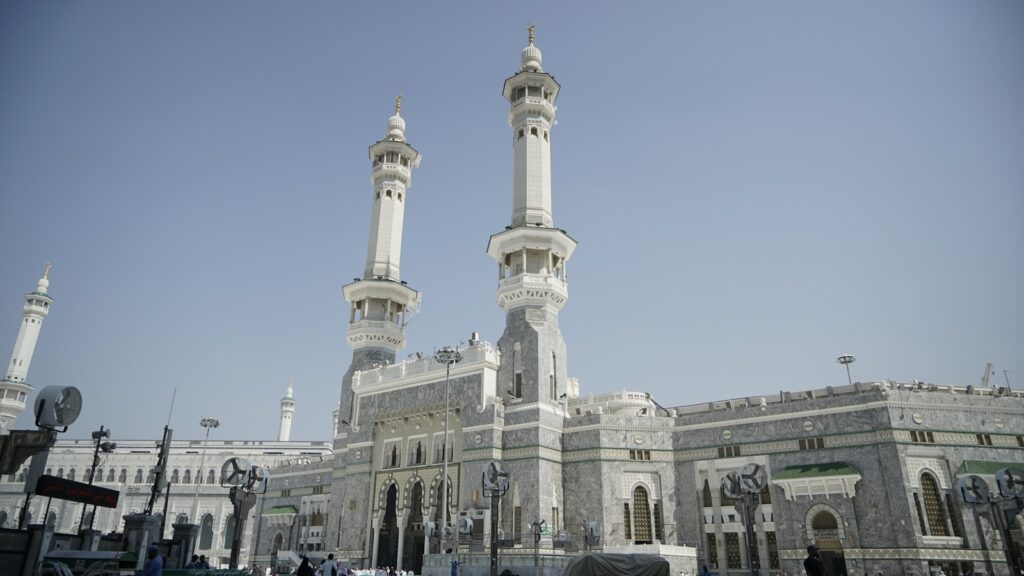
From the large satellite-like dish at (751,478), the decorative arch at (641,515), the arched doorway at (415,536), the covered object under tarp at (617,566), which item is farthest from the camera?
the arched doorway at (415,536)

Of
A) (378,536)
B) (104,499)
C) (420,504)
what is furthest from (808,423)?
(104,499)

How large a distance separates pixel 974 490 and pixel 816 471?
9234 mm

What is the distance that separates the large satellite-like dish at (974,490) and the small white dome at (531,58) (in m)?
33.6

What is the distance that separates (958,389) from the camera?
30703 mm

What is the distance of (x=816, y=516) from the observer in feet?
97.7

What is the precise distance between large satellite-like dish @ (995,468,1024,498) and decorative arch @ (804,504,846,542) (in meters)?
9.61

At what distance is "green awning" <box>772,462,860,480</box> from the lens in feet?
96.5

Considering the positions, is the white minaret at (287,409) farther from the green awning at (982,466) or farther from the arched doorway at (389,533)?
the green awning at (982,466)

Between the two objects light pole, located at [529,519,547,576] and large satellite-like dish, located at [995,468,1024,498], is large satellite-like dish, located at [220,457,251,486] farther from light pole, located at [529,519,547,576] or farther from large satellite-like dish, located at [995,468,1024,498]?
large satellite-like dish, located at [995,468,1024,498]

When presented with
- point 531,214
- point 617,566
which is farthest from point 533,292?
point 617,566

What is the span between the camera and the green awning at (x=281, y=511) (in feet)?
148

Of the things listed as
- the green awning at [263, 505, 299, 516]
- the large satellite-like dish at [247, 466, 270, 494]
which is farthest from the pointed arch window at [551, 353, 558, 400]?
the green awning at [263, 505, 299, 516]

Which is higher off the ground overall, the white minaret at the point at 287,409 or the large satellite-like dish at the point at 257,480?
the white minaret at the point at 287,409

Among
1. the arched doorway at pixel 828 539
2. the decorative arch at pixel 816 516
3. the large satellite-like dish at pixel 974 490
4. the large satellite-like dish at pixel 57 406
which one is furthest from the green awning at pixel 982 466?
the large satellite-like dish at pixel 57 406
